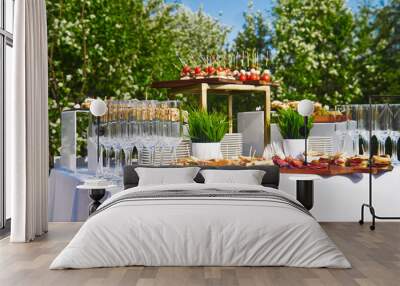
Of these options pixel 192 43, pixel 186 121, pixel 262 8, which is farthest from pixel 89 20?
pixel 186 121

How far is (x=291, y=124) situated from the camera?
6.99m

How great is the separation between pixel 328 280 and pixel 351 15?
10.3m

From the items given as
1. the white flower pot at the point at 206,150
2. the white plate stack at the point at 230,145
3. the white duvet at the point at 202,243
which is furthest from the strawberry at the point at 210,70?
the white duvet at the point at 202,243

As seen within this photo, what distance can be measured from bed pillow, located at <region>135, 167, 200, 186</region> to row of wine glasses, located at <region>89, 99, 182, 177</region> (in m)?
0.29

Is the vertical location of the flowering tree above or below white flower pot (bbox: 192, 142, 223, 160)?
above

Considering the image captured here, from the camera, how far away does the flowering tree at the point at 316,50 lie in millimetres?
13164

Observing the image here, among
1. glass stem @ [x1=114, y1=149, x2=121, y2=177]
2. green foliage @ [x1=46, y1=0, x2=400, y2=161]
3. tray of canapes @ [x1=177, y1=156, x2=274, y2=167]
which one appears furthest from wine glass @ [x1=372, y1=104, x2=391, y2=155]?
green foliage @ [x1=46, y1=0, x2=400, y2=161]

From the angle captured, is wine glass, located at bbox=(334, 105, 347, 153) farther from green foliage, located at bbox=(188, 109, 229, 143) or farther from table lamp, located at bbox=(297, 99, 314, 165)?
green foliage, located at bbox=(188, 109, 229, 143)

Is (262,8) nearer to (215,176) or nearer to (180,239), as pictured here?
(215,176)

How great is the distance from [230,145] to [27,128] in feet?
7.39

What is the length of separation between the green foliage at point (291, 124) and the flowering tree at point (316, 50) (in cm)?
597

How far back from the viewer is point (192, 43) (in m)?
13.5

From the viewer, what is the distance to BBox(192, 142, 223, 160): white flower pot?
6.64 m

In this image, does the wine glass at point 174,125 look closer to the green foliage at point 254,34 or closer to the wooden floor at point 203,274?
the wooden floor at point 203,274
